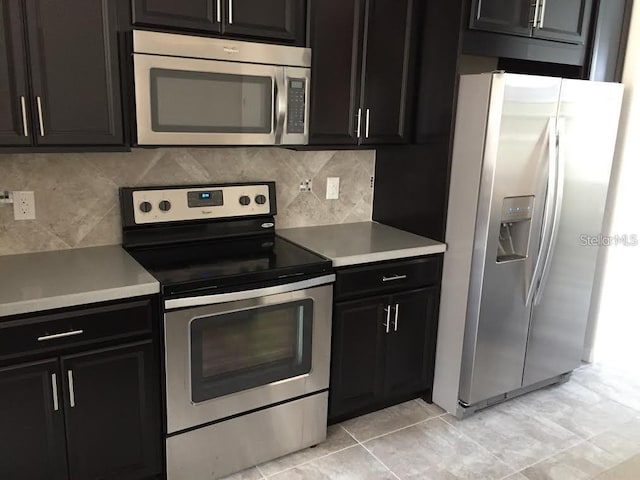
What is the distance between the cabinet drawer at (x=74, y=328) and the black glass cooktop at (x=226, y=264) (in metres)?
0.14

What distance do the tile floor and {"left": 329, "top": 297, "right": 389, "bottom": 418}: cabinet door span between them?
173 millimetres

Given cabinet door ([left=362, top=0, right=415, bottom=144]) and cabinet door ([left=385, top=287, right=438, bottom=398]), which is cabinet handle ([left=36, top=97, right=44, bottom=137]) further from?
cabinet door ([left=385, top=287, right=438, bottom=398])

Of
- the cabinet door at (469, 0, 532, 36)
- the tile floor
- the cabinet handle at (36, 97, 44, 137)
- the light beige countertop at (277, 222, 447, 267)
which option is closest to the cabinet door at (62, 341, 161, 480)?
the tile floor

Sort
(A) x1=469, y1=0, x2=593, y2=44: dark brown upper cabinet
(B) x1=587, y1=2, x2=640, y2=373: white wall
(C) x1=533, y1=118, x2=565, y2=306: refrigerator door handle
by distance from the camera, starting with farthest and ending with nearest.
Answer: (B) x1=587, y1=2, x2=640, y2=373: white wall, (C) x1=533, y1=118, x2=565, y2=306: refrigerator door handle, (A) x1=469, y1=0, x2=593, y2=44: dark brown upper cabinet

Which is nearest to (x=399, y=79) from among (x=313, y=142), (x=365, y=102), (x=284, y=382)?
(x=365, y=102)

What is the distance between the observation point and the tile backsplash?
2.29 metres

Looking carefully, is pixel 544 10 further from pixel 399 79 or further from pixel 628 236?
pixel 628 236

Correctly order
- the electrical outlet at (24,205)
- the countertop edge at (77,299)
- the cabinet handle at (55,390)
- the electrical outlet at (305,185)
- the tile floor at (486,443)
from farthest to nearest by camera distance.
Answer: the electrical outlet at (305,185) < the tile floor at (486,443) < the electrical outlet at (24,205) < the cabinet handle at (55,390) < the countertop edge at (77,299)

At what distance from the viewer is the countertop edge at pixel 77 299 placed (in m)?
1.77

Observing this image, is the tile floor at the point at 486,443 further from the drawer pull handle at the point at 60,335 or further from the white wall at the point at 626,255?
the drawer pull handle at the point at 60,335

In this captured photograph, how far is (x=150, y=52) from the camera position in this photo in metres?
2.04

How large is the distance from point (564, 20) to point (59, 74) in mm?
2385

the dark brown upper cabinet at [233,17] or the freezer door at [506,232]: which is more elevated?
the dark brown upper cabinet at [233,17]

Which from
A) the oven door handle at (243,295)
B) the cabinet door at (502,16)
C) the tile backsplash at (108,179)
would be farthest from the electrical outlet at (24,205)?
the cabinet door at (502,16)
